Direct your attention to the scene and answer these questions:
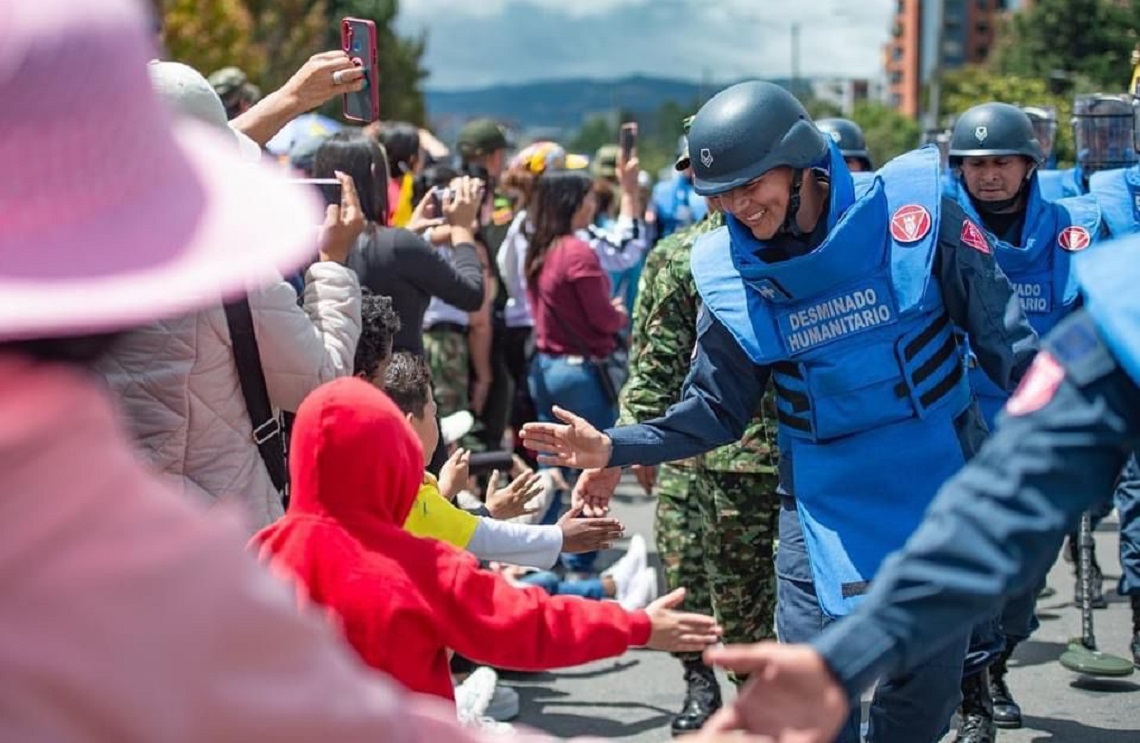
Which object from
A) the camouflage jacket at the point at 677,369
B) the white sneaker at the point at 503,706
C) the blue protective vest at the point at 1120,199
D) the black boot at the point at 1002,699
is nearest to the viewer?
the camouflage jacket at the point at 677,369

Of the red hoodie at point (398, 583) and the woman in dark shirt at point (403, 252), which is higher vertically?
the red hoodie at point (398, 583)

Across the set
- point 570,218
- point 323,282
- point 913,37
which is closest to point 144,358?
point 323,282

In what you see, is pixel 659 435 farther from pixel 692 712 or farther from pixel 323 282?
pixel 692 712

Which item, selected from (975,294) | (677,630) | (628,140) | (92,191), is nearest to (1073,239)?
(975,294)

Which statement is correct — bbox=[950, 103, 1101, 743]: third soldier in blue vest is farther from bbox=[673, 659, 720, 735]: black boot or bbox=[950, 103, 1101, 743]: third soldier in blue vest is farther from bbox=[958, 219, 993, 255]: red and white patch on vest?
bbox=[958, 219, 993, 255]: red and white patch on vest

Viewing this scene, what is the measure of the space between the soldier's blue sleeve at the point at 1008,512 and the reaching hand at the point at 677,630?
52cm

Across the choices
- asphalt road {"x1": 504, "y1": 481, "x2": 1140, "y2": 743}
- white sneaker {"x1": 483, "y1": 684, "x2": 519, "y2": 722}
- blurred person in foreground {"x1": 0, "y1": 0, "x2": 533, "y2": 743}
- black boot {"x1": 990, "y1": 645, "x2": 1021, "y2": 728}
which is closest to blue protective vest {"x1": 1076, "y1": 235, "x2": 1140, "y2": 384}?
blurred person in foreground {"x1": 0, "y1": 0, "x2": 533, "y2": 743}

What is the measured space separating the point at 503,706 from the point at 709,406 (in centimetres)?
265

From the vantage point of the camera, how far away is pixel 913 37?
170 meters

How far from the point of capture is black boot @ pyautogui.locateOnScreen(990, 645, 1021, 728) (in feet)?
21.5

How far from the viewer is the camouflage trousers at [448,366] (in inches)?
359

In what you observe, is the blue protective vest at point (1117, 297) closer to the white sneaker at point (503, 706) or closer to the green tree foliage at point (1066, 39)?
the white sneaker at point (503, 706)

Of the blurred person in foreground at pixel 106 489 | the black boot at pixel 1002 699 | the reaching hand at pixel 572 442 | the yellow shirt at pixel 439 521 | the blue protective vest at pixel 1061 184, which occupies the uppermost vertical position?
the blurred person in foreground at pixel 106 489

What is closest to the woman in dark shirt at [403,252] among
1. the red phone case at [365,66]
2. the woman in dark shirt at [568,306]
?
the red phone case at [365,66]
